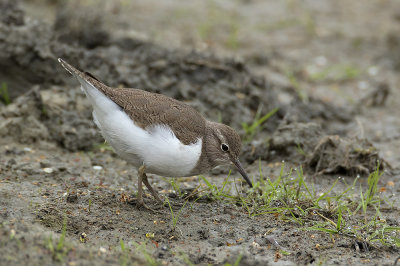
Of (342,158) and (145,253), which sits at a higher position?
(342,158)

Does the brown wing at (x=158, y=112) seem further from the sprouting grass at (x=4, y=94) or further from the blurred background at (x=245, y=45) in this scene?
the sprouting grass at (x=4, y=94)

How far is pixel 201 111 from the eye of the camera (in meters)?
8.16

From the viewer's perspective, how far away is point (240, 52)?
11078 mm

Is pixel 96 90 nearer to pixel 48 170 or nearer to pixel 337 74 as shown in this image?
pixel 48 170

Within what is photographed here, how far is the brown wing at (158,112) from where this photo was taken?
5.65m

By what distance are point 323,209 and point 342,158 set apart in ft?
4.64

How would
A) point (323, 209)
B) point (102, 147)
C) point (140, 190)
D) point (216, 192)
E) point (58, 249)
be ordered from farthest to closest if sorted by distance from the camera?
point (102, 147), point (216, 192), point (323, 209), point (140, 190), point (58, 249)

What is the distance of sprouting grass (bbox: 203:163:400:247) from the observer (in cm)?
554

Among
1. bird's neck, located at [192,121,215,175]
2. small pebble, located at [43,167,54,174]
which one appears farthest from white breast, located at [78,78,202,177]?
small pebble, located at [43,167,54,174]

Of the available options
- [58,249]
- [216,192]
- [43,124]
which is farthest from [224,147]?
[43,124]

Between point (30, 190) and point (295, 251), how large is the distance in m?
2.85

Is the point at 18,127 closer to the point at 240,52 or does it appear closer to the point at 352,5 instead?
the point at 240,52

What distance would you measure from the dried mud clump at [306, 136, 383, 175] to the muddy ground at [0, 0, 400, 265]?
20 millimetres

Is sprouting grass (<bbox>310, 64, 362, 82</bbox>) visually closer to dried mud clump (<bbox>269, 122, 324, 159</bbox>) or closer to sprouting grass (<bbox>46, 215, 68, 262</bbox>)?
dried mud clump (<bbox>269, 122, 324, 159</bbox>)
